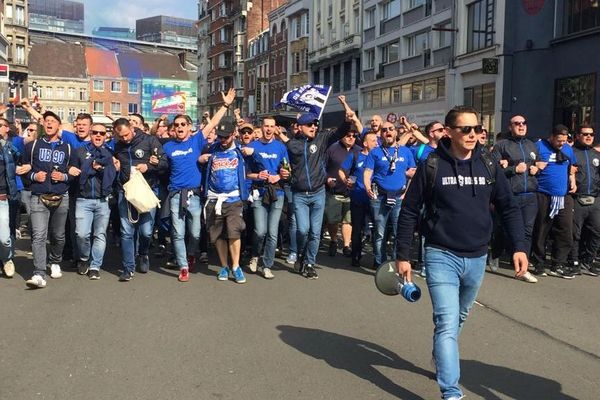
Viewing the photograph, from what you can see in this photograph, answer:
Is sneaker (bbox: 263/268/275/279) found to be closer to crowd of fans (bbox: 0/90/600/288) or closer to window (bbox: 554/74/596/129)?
crowd of fans (bbox: 0/90/600/288)

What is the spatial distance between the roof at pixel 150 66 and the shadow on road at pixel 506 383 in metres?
106

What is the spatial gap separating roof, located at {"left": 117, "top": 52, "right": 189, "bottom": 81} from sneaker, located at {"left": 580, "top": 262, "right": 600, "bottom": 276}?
4024 inches

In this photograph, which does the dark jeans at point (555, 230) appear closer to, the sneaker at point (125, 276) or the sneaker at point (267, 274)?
the sneaker at point (267, 274)

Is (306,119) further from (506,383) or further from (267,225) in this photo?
(506,383)

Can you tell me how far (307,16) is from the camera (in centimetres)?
5138

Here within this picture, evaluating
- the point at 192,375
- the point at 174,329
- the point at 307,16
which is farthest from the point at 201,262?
the point at 307,16

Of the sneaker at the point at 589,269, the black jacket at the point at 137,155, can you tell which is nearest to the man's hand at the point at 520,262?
the black jacket at the point at 137,155

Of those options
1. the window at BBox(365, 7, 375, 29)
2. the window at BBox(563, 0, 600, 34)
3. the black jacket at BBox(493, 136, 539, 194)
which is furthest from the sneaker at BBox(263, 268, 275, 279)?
the window at BBox(365, 7, 375, 29)

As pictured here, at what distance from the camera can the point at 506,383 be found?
→ 14.5 ft

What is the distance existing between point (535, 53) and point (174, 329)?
21.4 meters

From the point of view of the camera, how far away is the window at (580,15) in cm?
2050

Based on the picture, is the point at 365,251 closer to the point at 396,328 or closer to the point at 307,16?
the point at 396,328

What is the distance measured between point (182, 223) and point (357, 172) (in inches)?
102

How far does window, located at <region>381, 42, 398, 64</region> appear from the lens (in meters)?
36.8
